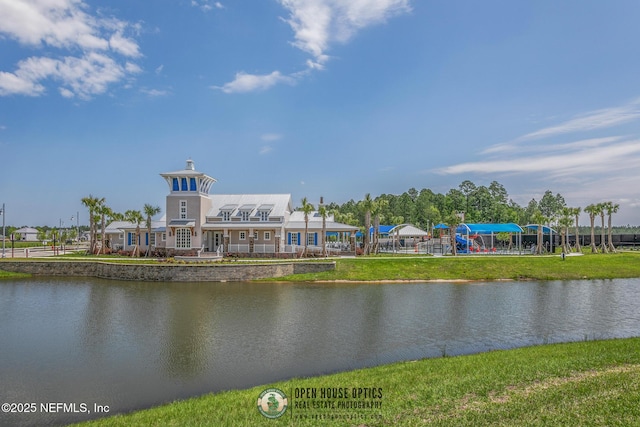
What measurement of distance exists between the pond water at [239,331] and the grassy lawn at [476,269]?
182 inches

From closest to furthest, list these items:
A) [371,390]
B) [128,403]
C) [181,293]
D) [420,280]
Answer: [371,390], [128,403], [181,293], [420,280]

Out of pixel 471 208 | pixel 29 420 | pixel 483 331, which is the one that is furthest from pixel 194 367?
pixel 471 208

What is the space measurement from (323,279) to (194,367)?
2123 cm

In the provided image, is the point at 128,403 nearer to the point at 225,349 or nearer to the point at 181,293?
the point at 225,349

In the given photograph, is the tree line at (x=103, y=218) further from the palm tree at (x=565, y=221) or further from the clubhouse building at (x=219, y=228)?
the palm tree at (x=565, y=221)

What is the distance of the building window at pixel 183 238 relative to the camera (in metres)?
45.0

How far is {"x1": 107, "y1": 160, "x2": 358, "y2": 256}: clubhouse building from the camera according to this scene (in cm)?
4416

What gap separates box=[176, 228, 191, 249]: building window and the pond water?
15.7m

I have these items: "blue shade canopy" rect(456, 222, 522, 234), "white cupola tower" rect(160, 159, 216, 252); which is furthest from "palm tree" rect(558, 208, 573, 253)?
"white cupola tower" rect(160, 159, 216, 252)

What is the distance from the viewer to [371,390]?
9.38m

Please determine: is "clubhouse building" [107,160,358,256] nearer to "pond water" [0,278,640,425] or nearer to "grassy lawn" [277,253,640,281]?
"grassy lawn" [277,253,640,281]

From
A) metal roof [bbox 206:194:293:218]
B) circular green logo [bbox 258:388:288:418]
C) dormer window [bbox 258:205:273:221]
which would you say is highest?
metal roof [bbox 206:194:293:218]

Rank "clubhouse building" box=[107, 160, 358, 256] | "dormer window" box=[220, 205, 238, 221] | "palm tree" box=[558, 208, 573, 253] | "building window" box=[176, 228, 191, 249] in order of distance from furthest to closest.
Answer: "palm tree" box=[558, 208, 573, 253] → "dormer window" box=[220, 205, 238, 221] → "building window" box=[176, 228, 191, 249] → "clubhouse building" box=[107, 160, 358, 256]

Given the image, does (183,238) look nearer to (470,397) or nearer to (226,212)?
(226,212)
